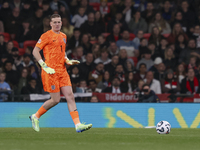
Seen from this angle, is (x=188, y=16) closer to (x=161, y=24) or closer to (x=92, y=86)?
(x=161, y=24)

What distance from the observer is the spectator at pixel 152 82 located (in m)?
13.9

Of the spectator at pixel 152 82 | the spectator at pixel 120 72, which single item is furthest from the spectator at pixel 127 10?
the spectator at pixel 152 82

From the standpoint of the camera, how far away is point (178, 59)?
1605cm

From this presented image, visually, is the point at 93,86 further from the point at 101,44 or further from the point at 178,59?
the point at 178,59

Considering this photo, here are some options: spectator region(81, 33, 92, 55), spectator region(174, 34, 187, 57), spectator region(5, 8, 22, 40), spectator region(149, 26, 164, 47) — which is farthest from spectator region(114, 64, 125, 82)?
spectator region(5, 8, 22, 40)

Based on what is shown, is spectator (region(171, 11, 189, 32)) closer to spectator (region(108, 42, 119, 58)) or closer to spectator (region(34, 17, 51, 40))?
spectator (region(108, 42, 119, 58))

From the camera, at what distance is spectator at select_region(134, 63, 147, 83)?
14.6m

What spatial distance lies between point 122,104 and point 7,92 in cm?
304

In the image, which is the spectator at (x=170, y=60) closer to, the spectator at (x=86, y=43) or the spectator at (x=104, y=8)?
the spectator at (x=86, y=43)

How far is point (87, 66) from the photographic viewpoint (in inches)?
588

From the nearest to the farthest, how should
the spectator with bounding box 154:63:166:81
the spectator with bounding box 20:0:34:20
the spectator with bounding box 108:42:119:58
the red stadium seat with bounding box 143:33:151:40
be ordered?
the spectator with bounding box 154:63:166:81, the spectator with bounding box 108:42:119:58, the red stadium seat with bounding box 143:33:151:40, the spectator with bounding box 20:0:34:20

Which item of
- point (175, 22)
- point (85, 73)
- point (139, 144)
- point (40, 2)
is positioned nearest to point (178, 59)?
point (175, 22)

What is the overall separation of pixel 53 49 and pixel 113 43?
24.3 ft

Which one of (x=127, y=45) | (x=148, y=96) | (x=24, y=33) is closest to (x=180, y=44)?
(x=127, y=45)
